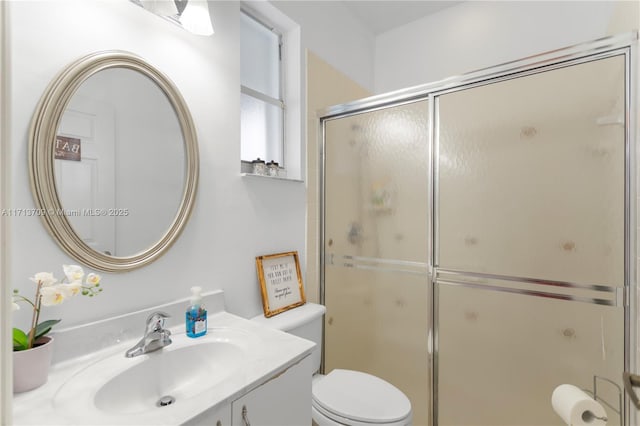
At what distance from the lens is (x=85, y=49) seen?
3.13ft

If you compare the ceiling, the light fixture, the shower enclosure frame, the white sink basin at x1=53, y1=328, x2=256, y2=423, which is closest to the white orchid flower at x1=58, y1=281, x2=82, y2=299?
the white sink basin at x1=53, y1=328, x2=256, y2=423

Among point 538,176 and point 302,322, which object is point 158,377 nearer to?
point 302,322

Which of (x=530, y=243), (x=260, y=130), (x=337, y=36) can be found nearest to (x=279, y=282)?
(x=260, y=130)

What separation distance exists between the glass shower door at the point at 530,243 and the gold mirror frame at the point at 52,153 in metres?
1.29

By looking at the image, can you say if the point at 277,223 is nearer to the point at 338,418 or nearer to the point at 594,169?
the point at 338,418

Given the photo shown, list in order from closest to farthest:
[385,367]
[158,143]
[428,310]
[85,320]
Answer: [85,320] → [158,143] → [428,310] → [385,367]

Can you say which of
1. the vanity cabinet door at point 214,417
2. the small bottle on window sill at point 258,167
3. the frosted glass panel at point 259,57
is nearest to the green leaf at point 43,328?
the vanity cabinet door at point 214,417

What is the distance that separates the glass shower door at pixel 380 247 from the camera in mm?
1579

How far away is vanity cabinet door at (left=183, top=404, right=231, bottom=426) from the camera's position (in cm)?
69

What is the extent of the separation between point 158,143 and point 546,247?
5.21ft

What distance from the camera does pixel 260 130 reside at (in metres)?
1.70

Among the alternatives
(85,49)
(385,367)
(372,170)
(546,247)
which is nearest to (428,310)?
(385,367)

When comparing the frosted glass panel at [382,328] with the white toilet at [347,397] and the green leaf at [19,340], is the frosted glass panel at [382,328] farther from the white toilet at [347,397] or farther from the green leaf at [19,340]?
the green leaf at [19,340]

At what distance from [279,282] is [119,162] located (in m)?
0.93
